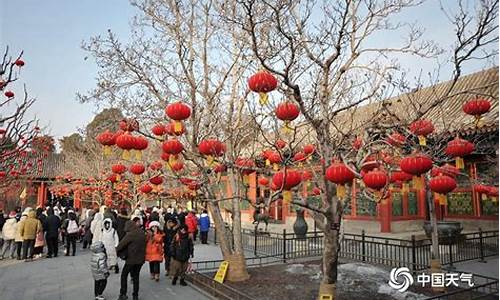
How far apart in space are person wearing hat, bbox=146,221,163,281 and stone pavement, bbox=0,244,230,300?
23 centimetres

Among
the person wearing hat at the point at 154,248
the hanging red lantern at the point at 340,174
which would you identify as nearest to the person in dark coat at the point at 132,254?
the person wearing hat at the point at 154,248

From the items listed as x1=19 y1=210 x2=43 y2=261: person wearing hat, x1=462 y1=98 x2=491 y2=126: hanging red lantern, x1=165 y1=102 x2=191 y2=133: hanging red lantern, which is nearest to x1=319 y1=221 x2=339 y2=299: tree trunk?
x1=462 y1=98 x2=491 y2=126: hanging red lantern

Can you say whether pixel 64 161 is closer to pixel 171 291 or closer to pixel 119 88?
pixel 119 88

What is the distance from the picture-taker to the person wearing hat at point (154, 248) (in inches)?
294

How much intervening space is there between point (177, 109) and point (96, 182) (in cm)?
1295

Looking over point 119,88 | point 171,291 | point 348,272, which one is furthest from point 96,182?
point 348,272

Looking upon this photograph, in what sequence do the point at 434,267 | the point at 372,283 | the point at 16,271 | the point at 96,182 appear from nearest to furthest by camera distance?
the point at 434,267
the point at 372,283
the point at 16,271
the point at 96,182

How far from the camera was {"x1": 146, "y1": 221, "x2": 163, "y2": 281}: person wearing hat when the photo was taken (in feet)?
24.5

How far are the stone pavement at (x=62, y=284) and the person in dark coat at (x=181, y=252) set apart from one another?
23cm

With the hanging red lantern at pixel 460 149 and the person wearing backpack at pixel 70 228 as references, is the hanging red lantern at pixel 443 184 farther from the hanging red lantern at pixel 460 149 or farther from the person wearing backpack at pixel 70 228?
the person wearing backpack at pixel 70 228

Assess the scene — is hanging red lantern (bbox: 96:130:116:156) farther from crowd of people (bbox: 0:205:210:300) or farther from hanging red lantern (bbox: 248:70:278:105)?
hanging red lantern (bbox: 248:70:278:105)

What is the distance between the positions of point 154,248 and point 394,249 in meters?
5.94

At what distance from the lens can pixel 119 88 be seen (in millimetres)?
7980

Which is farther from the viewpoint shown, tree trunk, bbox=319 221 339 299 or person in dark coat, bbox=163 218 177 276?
person in dark coat, bbox=163 218 177 276
